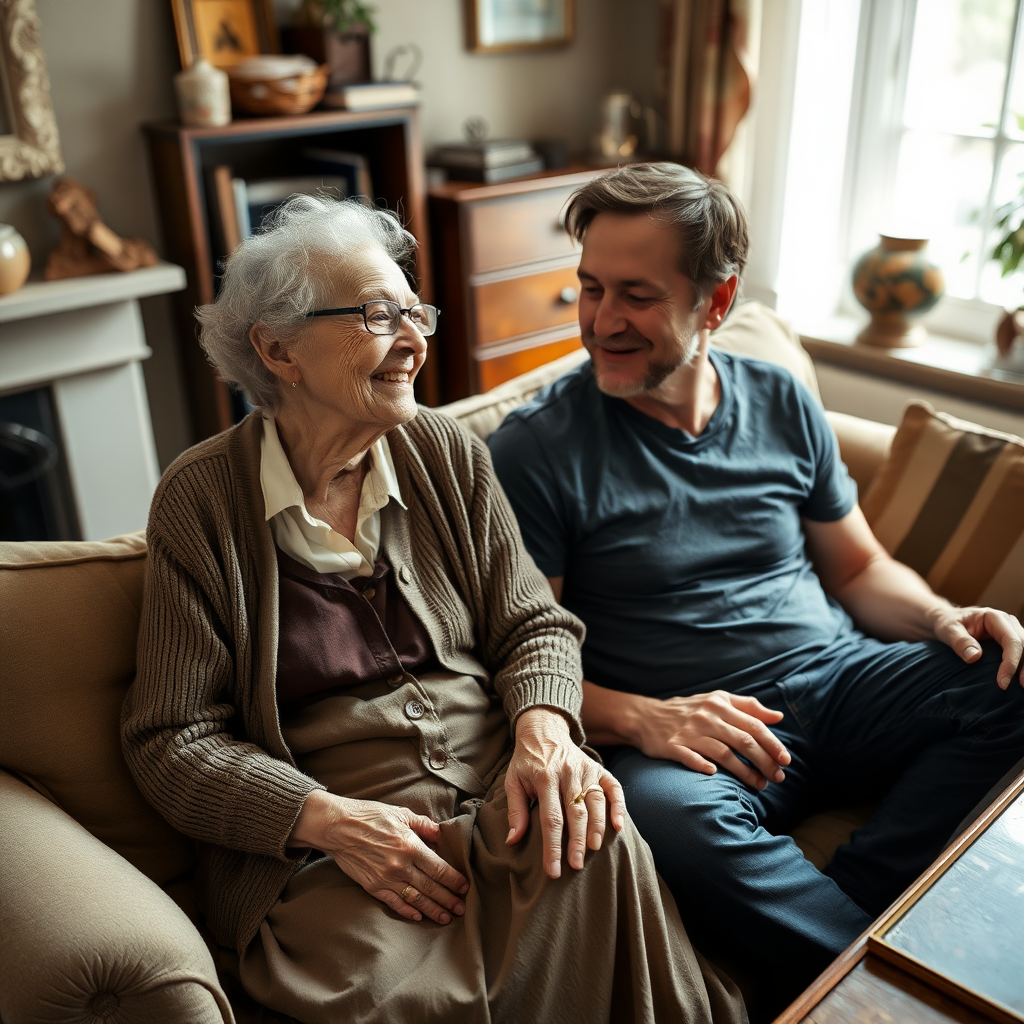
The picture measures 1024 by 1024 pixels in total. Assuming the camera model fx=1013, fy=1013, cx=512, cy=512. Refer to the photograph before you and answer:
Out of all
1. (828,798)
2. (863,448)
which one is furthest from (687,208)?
(828,798)

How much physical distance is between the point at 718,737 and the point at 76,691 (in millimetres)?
857

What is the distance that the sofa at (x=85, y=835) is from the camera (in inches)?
38.9

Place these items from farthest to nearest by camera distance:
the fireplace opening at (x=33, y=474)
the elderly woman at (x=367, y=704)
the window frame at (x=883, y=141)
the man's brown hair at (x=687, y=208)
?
the window frame at (x=883, y=141), the fireplace opening at (x=33, y=474), the man's brown hair at (x=687, y=208), the elderly woman at (x=367, y=704)

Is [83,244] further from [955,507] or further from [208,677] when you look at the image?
[955,507]

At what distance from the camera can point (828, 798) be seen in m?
1.59

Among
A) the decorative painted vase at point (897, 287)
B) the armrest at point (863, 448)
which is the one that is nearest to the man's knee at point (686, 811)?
the armrest at point (863, 448)

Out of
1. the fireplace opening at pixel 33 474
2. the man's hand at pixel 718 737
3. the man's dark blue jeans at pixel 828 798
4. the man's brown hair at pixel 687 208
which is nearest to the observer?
the man's dark blue jeans at pixel 828 798

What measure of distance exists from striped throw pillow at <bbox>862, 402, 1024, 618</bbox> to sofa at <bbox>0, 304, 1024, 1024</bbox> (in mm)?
489

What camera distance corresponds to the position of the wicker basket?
2.58 m

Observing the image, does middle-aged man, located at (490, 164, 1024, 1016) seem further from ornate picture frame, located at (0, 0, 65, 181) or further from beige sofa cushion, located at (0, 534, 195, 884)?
ornate picture frame, located at (0, 0, 65, 181)

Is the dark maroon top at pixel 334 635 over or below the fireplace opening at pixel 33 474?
over

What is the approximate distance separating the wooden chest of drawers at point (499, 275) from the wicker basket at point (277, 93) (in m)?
0.44

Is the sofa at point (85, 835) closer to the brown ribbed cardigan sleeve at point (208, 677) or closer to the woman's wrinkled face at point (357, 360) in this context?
the brown ribbed cardigan sleeve at point (208, 677)

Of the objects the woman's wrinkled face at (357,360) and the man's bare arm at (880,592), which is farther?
the man's bare arm at (880,592)
